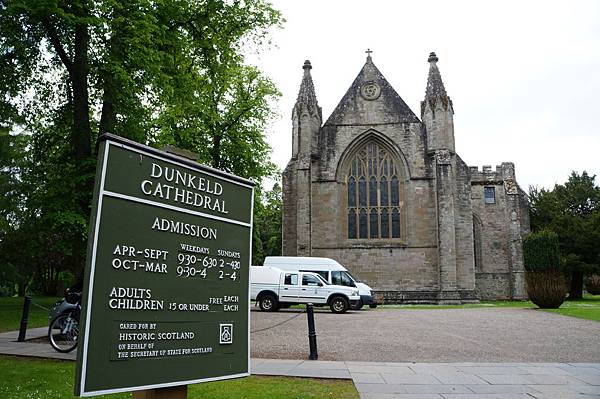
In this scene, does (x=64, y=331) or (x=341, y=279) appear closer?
(x=64, y=331)

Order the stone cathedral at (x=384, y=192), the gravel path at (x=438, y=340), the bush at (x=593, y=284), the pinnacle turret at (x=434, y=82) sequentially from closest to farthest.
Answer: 1. the gravel path at (x=438, y=340)
2. the stone cathedral at (x=384, y=192)
3. the pinnacle turret at (x=434, y=82)
4. the bush at (x=593, y=284)

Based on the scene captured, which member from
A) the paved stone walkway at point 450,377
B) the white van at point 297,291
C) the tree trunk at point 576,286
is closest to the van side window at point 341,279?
the white van at point 297,291

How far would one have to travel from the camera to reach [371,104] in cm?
3219

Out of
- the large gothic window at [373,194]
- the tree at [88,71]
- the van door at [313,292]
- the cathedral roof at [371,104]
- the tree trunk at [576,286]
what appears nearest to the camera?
the tree at [88,71]

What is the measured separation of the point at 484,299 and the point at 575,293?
12.6 m

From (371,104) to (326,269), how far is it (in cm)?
1351

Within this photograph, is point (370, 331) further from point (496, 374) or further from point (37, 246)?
point (37, 246)

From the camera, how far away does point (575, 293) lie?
41375mm

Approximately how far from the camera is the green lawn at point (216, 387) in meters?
6.18

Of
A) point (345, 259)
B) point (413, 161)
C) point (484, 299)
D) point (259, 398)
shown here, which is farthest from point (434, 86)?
point (259, 398)

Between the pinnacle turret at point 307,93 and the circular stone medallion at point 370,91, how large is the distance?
134 inches

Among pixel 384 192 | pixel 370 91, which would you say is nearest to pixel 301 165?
pixel 384 192

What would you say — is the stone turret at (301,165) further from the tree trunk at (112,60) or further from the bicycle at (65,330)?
the bicycle at (65,330)

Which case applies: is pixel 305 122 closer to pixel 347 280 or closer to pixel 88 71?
pixel 347 280
